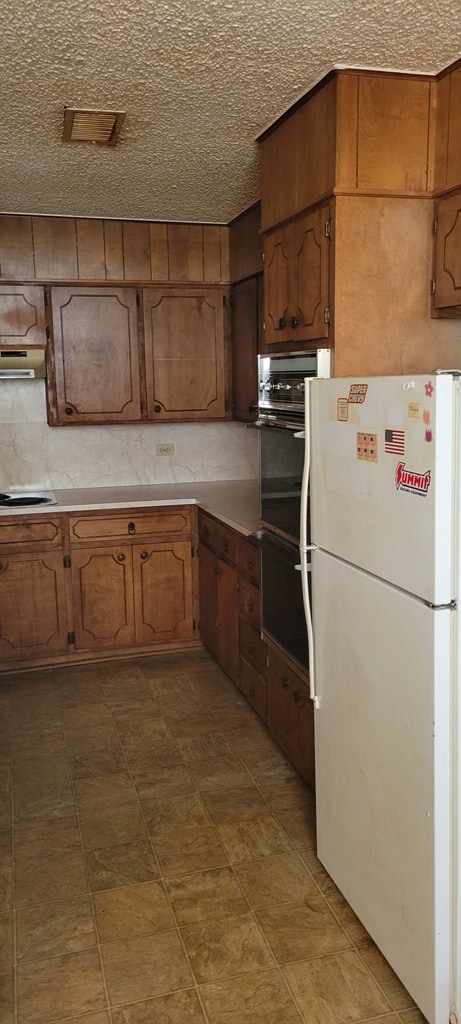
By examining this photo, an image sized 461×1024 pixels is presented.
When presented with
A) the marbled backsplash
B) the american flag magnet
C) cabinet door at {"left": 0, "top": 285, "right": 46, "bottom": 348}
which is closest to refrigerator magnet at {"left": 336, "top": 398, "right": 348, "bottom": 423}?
the american flag magnet

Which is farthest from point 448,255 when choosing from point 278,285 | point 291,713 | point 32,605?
point 32,605

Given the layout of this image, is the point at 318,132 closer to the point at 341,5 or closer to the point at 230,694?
the point at 341,5

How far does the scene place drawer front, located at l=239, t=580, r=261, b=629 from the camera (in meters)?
3.60

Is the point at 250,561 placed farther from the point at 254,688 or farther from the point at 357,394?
the point at 357,394

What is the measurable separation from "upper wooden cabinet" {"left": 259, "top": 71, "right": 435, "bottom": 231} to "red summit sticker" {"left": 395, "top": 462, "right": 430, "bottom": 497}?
1.08 meters

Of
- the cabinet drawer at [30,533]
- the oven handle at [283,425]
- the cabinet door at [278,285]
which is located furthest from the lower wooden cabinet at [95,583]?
the cabinet door at [278,285]

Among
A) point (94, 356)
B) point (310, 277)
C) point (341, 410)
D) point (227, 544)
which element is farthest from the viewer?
point (94, 356)

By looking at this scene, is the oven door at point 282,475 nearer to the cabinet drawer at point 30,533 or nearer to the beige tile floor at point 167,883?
the beige tile floor at point 167,883

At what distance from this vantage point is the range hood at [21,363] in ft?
14.5

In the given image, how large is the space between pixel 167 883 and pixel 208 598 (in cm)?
201

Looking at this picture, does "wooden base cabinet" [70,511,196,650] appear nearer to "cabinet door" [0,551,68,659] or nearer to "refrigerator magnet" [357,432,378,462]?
"cabinet door" [0,551,68,659]

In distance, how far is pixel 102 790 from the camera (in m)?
3.17

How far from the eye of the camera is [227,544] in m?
3.97

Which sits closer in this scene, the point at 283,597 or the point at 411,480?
the point at 411,480
